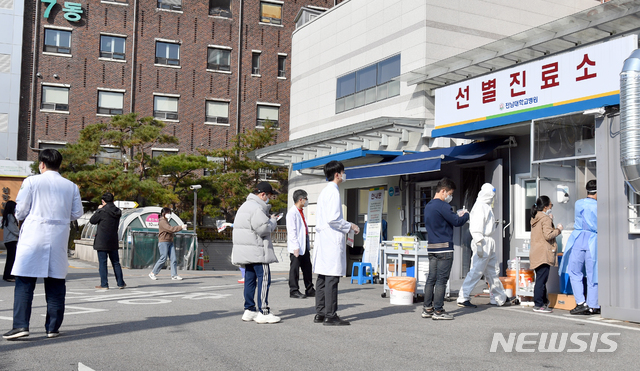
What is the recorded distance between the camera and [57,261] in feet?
21.2

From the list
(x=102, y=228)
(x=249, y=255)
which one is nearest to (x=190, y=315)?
(x=249, y=255)

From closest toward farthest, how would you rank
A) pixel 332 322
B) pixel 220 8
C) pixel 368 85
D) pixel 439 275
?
pixel 332 322, pixel 439 275, pixel 368 85, pixel 220 8

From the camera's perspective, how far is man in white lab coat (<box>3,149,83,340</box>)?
6.30 meters

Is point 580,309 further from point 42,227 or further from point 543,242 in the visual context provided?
point 42,227

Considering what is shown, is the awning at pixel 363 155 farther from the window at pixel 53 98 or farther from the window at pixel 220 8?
the window at pixel 220 8

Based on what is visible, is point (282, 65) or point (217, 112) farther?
point (282, 65)

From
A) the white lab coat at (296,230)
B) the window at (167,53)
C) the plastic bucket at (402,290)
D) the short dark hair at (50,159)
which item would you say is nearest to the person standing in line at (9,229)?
the white lab coat at (296,230)

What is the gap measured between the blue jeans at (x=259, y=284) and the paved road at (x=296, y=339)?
1.05ft

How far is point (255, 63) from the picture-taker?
40562 mm

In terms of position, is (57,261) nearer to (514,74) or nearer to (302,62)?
(514,74)

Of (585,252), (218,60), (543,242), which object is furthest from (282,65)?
(585,252)

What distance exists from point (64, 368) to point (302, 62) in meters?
18.2

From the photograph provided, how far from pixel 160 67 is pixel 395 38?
24.2 m

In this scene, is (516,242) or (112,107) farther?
(112,107)
